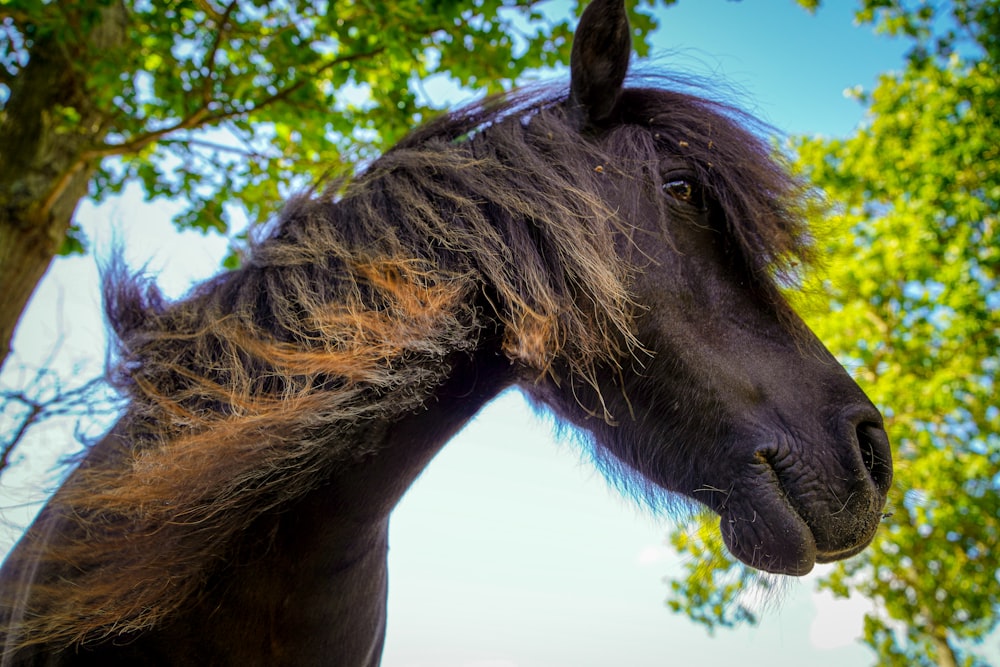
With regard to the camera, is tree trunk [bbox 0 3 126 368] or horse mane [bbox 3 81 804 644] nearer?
horse mane [bbox 3 81 804 644]

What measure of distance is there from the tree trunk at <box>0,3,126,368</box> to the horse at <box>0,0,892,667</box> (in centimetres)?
260

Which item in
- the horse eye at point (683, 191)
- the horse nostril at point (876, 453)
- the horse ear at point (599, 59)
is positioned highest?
the horse ear at point (599, 59)

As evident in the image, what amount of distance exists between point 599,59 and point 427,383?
1135 mm

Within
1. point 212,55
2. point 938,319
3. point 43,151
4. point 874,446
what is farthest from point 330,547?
point 938,319

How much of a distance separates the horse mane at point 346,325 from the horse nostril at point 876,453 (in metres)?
0.45

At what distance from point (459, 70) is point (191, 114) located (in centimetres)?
188

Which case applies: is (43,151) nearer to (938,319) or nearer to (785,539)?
(785,539)

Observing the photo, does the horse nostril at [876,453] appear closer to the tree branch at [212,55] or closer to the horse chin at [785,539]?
the horse chin at [785,539]

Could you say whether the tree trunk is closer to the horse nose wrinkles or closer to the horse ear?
the horse ear

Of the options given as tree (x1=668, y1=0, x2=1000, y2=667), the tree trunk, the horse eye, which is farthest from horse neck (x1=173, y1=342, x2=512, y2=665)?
tree (x1=668, y1=0, x2=1000, y2=667)

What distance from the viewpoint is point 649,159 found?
73.1 inches

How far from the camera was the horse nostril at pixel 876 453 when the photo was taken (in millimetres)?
1545

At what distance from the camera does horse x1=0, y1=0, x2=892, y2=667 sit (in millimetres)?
1455

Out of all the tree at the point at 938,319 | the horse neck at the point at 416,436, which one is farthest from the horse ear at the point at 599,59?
the tree at the point at 938,319
